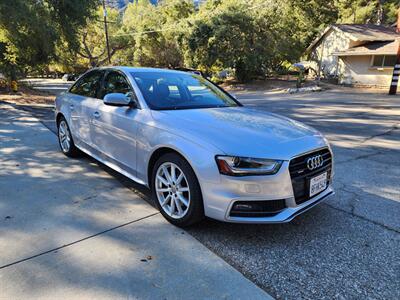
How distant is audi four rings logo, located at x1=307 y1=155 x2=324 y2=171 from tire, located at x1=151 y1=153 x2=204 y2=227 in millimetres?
1062

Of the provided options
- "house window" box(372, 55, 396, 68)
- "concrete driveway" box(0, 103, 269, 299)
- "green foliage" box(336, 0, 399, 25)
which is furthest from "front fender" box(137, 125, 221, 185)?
"green foliage" box(336, 0, 399, 25)

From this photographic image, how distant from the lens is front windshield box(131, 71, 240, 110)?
3.67 meters

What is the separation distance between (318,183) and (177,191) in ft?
4.55

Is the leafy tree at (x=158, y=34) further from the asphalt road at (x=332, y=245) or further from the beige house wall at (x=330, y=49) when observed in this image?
the asphalt road at (x=332, y=245)

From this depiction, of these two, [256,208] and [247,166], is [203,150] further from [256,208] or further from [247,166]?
[256,208]

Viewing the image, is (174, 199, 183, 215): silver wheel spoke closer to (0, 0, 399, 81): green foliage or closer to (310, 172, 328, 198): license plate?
(310, 172, 328, 198): license plate

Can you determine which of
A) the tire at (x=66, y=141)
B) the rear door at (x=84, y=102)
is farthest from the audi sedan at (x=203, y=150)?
the tire at (x=66, y=141)

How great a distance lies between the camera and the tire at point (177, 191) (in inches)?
113

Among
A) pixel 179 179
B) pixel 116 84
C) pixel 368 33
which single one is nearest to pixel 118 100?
pixel 116 84

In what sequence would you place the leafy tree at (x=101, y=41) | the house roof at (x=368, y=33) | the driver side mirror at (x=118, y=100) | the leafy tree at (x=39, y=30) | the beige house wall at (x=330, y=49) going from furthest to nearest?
the leafy tree at (x=101, y=41)
the beige house wall at (x=330, y=49)
the house roof at (x=368, y=33)
the leafy tree at (x=39, y=30)
the driver side mirror at (x=118, y=100)

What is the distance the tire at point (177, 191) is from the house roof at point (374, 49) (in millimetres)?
24068

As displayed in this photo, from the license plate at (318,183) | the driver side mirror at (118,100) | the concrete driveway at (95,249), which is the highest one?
the driver side mirror at (118,100)

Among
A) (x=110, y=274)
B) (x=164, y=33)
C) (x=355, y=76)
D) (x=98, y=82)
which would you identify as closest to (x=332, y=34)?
(x=355, y=76)

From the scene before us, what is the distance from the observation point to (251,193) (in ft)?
8.68
